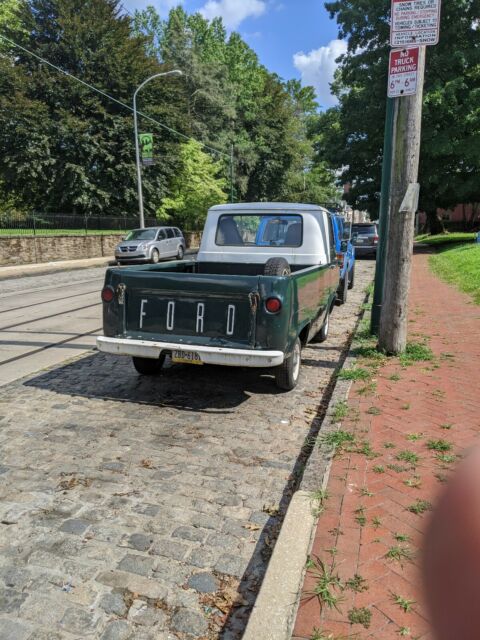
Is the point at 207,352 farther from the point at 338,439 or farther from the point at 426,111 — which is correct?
the point at 426,111

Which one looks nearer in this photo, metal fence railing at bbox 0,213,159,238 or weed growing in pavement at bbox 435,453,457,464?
weed growing in pavement at bbox 435,453,457,464

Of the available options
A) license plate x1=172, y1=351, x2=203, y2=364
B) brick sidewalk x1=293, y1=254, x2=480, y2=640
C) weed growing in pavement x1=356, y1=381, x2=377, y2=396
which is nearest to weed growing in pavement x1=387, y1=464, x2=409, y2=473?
brick sidewalk x1=293, y1=254, x2=480, y2=640

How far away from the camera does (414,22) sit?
5543mm

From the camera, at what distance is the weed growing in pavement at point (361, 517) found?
280 centimetres

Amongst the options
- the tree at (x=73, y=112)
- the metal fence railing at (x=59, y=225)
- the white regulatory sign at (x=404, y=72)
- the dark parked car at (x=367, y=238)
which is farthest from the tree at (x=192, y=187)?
the white regulatory sign at (x=404, y=72)

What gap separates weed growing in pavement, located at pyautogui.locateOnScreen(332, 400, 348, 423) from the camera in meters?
4.34

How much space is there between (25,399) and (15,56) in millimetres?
34802

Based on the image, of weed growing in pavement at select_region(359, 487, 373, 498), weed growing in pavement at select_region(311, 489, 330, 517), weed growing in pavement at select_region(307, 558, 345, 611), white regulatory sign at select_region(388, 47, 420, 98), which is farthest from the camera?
white regulatory sign at select_region(388, 47, 420, 98)

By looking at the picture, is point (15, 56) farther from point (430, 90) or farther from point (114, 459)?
point (114, 459)

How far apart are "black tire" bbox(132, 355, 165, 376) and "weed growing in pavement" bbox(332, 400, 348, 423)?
216 cm

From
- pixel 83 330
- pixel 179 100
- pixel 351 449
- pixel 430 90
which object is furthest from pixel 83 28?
pixel 351 449

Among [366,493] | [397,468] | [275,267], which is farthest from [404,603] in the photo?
[275,267]

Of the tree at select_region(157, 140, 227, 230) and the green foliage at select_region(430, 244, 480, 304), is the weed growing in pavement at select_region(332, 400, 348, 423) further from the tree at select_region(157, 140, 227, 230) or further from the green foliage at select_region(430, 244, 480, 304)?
the tree at select_region(157, 140, 227, 230)

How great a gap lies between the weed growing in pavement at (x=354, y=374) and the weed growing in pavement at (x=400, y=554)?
2.97 meters
